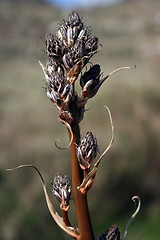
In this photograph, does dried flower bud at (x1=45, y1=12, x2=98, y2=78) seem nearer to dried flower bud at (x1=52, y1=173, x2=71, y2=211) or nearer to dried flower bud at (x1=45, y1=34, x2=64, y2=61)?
dried flower bud at (x1=45, y1=34, x2=64, y2=61)

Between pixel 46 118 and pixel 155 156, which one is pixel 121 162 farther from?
pixel 46 118

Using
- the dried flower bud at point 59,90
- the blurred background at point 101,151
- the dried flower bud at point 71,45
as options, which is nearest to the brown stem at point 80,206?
the dried flower bud at point 59,90

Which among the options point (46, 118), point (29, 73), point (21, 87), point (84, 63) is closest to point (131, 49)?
point (29, 73)

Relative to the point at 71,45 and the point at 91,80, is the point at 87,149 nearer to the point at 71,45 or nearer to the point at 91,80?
the point at 91,80

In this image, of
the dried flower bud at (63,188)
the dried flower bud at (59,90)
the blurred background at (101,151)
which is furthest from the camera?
the blurred background at (101,151)

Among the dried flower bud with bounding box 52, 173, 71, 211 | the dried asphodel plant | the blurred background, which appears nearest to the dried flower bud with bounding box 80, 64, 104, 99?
the dried asphodel plant

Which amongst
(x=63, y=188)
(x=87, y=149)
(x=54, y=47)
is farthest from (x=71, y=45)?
(x=63, y=188)

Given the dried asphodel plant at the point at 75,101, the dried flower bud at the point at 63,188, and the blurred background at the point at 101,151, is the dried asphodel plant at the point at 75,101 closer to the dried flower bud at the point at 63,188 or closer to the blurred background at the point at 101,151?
the dried flower bud at the point at 63,188
